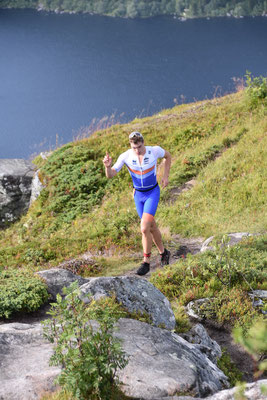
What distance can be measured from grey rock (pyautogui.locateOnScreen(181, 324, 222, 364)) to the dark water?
37.3 m

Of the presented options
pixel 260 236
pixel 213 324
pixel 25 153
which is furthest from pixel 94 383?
pixel 25 153

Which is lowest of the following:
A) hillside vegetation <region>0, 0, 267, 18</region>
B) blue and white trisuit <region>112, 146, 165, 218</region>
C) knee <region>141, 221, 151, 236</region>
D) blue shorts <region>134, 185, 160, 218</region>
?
knee <region>141, 221, 151, 236</region>

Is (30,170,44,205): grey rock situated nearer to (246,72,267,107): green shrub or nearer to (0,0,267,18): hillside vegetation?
(246,72,267,107): green shrub

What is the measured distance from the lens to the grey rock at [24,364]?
386 cm

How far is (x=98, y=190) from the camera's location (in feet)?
52.5

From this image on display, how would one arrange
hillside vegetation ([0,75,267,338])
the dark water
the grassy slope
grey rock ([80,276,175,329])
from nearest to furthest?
grey rock ([80,276,175,329]), hillside vegetation ([0,75,267,338]), the grassy slope, the dark water

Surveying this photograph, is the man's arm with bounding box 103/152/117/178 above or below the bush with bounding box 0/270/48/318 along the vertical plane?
above

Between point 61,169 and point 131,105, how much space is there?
1795 inches

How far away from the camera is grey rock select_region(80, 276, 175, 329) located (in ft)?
18.4

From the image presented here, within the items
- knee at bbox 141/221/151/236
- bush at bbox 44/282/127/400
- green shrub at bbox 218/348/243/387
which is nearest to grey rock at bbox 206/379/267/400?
bush at bbox 44/282/127/400

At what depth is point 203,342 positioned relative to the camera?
5.59 meters

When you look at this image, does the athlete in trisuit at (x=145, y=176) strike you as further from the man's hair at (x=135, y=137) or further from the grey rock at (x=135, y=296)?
the grey rock at (x=135, y=296)

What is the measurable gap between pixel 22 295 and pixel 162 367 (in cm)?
275

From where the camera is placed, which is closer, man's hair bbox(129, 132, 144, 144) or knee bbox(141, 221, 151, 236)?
man's hair bbox(129, 132, 144, 144)
